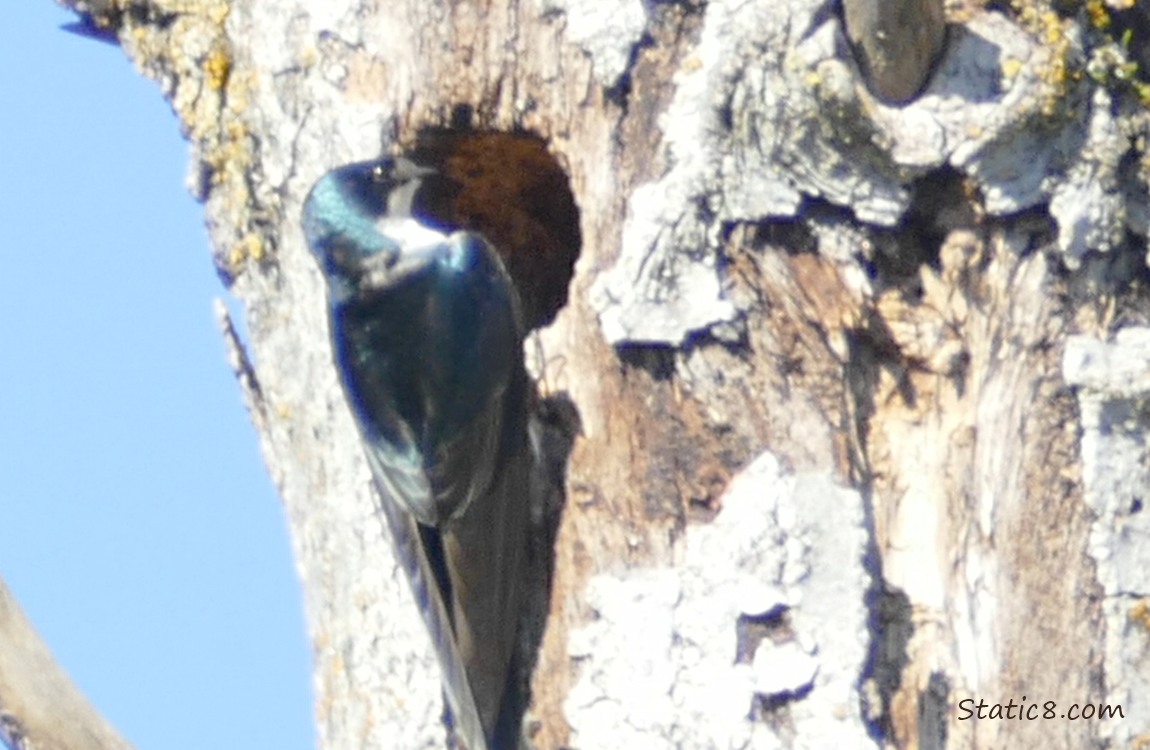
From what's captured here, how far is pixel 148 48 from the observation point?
248 centimetres

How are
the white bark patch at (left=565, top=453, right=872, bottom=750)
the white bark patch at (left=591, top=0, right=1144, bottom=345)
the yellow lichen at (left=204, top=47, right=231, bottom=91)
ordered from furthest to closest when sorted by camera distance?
the yellow lichen at (left=204, top=47, right=231, bottom=91), the white bark patch at (left=591, top=0, right=1144, bottom=345), the white bark patch at (left=565, top=453, right=872, bottom=750)

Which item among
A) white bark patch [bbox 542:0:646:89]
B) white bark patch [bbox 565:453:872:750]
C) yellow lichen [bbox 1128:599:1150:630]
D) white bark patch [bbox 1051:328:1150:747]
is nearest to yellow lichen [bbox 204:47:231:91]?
white bark patch [bbox 542:0:646:89]

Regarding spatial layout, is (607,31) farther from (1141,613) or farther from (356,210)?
(1141,613)

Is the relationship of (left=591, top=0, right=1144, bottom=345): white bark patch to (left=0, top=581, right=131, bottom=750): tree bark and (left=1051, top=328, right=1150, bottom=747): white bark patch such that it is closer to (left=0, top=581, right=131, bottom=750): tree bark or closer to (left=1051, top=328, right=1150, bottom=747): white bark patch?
(left=1051, top=328, right=1150, bottom=747): white bark patch

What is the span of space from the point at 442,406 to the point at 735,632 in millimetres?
491

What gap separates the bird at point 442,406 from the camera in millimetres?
2115

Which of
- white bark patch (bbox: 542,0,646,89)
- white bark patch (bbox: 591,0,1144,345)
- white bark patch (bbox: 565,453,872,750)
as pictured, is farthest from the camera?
white bark patch (bbox: 542,0,646,89)

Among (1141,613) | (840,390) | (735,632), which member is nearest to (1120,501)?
(1141,613)

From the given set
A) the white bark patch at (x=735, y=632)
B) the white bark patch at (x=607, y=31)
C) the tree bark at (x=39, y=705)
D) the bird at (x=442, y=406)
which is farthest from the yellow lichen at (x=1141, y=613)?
the tree bark at (x=39, y=705)

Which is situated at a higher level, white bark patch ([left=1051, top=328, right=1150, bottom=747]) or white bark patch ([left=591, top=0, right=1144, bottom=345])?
white bark patch ([left=591, top=0, right=1144, bottom=345])

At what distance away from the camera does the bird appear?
2.12m

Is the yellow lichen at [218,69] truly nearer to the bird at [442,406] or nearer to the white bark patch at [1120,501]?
the bird at [442,406]

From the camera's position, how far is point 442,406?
2.28 m

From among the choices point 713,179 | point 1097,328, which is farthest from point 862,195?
point 1097,328
